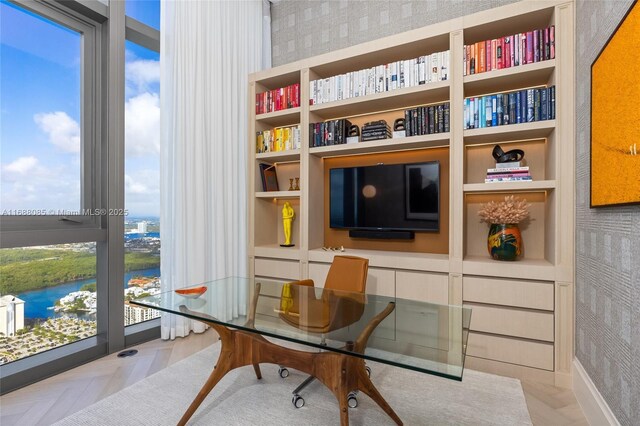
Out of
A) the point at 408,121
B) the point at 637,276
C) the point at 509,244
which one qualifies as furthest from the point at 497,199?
the point at 637,276

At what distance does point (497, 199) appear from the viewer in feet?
8.64

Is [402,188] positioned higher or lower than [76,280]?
higher

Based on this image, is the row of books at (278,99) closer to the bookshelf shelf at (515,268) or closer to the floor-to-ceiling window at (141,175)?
the floor-to-ceiling window at (141,175)

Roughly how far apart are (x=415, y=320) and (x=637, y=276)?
88 cm

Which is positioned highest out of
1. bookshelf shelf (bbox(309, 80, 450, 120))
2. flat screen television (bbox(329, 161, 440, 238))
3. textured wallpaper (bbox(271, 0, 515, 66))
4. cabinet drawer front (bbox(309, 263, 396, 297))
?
textured wallpaper (bbox(271, 0, 515, 66))

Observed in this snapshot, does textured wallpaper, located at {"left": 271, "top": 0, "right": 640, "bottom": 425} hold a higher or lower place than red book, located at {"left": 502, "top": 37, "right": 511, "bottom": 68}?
lower

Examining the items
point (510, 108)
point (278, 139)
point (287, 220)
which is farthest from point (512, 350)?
point (278, 139)

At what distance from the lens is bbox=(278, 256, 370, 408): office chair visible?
1.47 meters

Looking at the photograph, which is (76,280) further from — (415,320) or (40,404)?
(415,320)

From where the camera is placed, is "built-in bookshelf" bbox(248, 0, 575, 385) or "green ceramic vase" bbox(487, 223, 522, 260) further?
"green ceramic vase" bbox(487, 223, 522, 260)

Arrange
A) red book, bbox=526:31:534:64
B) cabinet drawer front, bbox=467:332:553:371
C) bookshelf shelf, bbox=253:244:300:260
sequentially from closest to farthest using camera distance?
1. cabinet drawer front, bbox=467:332:553:371
2. red book, bbox=526:31:534:64
3. bookshelf shelf, bbox=253:244:300:260

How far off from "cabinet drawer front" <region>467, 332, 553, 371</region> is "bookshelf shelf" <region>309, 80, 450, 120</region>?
6.24 feet

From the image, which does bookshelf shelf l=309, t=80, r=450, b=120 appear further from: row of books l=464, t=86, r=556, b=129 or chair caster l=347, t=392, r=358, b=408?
chair caster l=347, t=392, r=358, b=408

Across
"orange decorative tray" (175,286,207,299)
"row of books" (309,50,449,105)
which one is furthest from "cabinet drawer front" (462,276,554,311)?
"orange decorative tray" (175,286,207,299)
